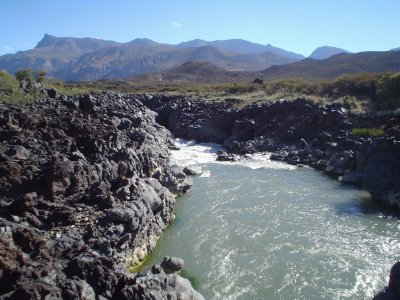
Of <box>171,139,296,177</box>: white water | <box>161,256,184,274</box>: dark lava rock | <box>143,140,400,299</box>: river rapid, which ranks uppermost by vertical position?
<box>161,256,184,274</box>: dark lava rock

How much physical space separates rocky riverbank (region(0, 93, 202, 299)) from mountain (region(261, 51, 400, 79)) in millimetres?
94425

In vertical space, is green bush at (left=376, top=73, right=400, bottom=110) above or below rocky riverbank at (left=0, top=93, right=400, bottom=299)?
above

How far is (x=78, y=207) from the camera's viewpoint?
17.9m

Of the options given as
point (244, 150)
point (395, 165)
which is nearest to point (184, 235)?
point (395, 165)

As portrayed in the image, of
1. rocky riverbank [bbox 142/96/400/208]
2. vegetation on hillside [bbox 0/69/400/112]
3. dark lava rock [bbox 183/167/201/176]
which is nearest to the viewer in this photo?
rocky riverbank [bbox 142/96/400/208]

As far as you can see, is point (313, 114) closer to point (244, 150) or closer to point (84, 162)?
point (244, 150)

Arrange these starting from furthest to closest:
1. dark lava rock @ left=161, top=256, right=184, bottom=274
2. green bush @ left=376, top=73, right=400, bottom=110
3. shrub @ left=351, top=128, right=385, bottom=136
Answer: green bush @ left=376, top=73, right=400, bottom=110, shrub @ left=351, top=128, right=385, bottom=136, dark lava rock @ left=161, top=256, right=184, bottom=274

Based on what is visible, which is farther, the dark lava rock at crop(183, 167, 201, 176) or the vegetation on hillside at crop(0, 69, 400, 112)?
the vegetation on hillside at crop(0, 69, 400, 112)

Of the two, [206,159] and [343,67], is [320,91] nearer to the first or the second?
[206,159]

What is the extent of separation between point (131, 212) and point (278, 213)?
927cm

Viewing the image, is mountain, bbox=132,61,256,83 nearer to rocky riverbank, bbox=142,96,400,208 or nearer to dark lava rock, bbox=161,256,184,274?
rocky riverbank, bbox=142,96,400,208

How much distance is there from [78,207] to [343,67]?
124m

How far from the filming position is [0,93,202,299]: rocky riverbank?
1218 centimetres

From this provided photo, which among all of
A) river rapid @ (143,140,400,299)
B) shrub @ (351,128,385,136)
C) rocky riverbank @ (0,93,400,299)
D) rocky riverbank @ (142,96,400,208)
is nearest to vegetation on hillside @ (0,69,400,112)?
rocky riverbank @ (142,96,400,208)
